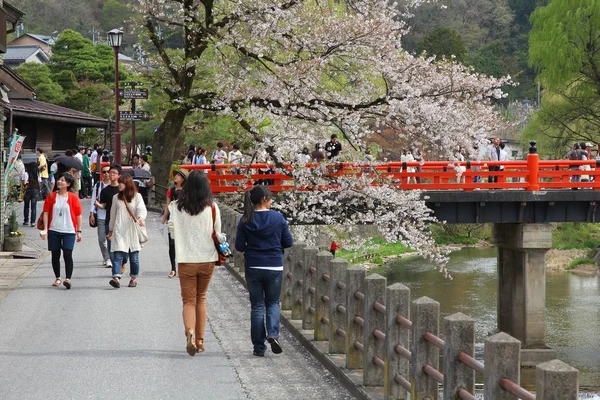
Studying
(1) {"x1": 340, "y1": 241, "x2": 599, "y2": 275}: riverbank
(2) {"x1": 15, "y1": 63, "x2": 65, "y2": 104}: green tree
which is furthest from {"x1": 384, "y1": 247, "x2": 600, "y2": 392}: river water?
(2) {"x1": 15, "y1": 63, "x2": 65, "y2": 104}: green tree

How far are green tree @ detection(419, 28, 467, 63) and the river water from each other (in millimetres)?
22577

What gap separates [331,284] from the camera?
988cm

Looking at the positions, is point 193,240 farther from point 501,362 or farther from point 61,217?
point 61,217

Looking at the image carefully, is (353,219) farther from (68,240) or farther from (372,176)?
(68,240)

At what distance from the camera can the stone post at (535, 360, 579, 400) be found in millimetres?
4531

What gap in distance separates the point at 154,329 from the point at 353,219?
11602 mm

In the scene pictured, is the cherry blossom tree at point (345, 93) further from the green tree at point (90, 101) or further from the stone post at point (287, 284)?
the green tree at point (90, 101)

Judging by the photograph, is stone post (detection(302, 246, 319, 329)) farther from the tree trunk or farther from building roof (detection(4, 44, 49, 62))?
building roof (detection(4, 44, 49, 62))

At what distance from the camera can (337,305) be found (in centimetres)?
977

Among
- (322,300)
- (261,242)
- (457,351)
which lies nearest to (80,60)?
(322,300)

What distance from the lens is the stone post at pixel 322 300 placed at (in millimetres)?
10422

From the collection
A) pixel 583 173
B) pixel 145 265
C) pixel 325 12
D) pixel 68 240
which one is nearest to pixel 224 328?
pixel 68 240

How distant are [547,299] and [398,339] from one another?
31.4 meters

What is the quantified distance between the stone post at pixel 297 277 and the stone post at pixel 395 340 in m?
3.99
